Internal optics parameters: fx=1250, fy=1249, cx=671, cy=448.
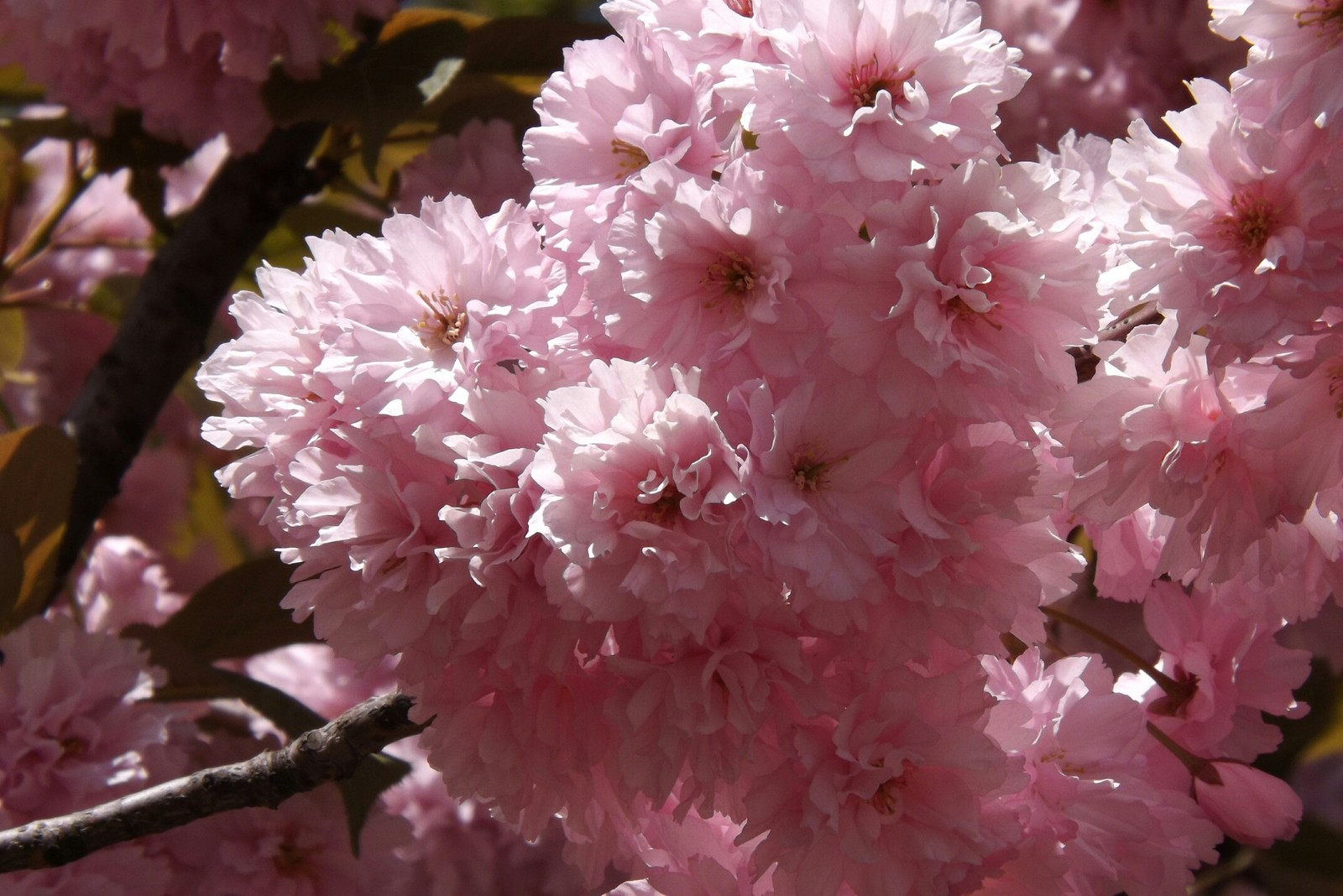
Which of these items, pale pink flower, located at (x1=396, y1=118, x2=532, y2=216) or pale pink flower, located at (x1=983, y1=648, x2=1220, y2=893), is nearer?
pale pink flower, located at (x1=983, y1=648, x2=1220, y2=893)

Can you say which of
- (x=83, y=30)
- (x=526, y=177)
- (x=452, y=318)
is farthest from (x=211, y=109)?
(x=452, y=318)

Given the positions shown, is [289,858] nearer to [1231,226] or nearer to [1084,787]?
[1084,787]

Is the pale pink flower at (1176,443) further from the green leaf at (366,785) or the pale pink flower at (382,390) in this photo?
the green leaf at (366,785)

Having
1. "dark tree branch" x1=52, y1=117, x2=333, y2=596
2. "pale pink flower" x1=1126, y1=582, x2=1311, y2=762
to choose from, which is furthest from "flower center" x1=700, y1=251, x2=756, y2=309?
"dark tree branch" x1=52, y1=117, x2=333, y2=596

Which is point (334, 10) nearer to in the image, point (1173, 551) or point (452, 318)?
point (452, 318)

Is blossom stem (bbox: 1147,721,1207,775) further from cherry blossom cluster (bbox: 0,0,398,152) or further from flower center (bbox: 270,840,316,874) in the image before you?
cherry blossom cluster (bbox: 0,0,398,152)

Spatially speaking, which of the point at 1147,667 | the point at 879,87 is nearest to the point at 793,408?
the point at 879,87

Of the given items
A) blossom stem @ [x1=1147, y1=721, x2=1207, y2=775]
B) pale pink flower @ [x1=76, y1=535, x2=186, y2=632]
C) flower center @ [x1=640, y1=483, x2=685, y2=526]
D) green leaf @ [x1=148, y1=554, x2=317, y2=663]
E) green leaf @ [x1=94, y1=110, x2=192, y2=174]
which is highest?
flower center @ [x1=640, y1=483, x2=685, y2=526]
